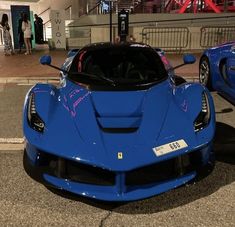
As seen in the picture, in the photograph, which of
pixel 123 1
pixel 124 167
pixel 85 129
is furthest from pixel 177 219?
pixel 123 1

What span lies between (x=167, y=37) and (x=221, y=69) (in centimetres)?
950

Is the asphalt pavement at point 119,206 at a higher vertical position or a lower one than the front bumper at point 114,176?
lower

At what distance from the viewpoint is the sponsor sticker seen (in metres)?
2.93

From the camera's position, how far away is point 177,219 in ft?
9.77

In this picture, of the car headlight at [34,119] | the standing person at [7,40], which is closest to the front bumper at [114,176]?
the car headlight at [34,119]

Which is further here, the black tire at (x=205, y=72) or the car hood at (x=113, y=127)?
the black tire at (x=205, y=72)

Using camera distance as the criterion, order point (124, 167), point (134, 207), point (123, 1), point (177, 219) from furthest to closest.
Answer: point (123, 1)
point (134, 207)
point (177, 219)
point (124, 167)

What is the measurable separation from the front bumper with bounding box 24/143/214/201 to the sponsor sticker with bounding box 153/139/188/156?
87 mm

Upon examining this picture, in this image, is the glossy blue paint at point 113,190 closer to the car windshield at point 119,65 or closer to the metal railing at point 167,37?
the car windshield at point 119,65

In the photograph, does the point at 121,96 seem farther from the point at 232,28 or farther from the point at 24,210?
the point at 232,28

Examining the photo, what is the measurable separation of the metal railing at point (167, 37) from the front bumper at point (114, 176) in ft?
40.8

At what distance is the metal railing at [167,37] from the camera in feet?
49.6

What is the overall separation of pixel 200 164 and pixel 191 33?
42.7 feet

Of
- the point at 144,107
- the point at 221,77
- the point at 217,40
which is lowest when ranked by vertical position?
the point at 217,40
